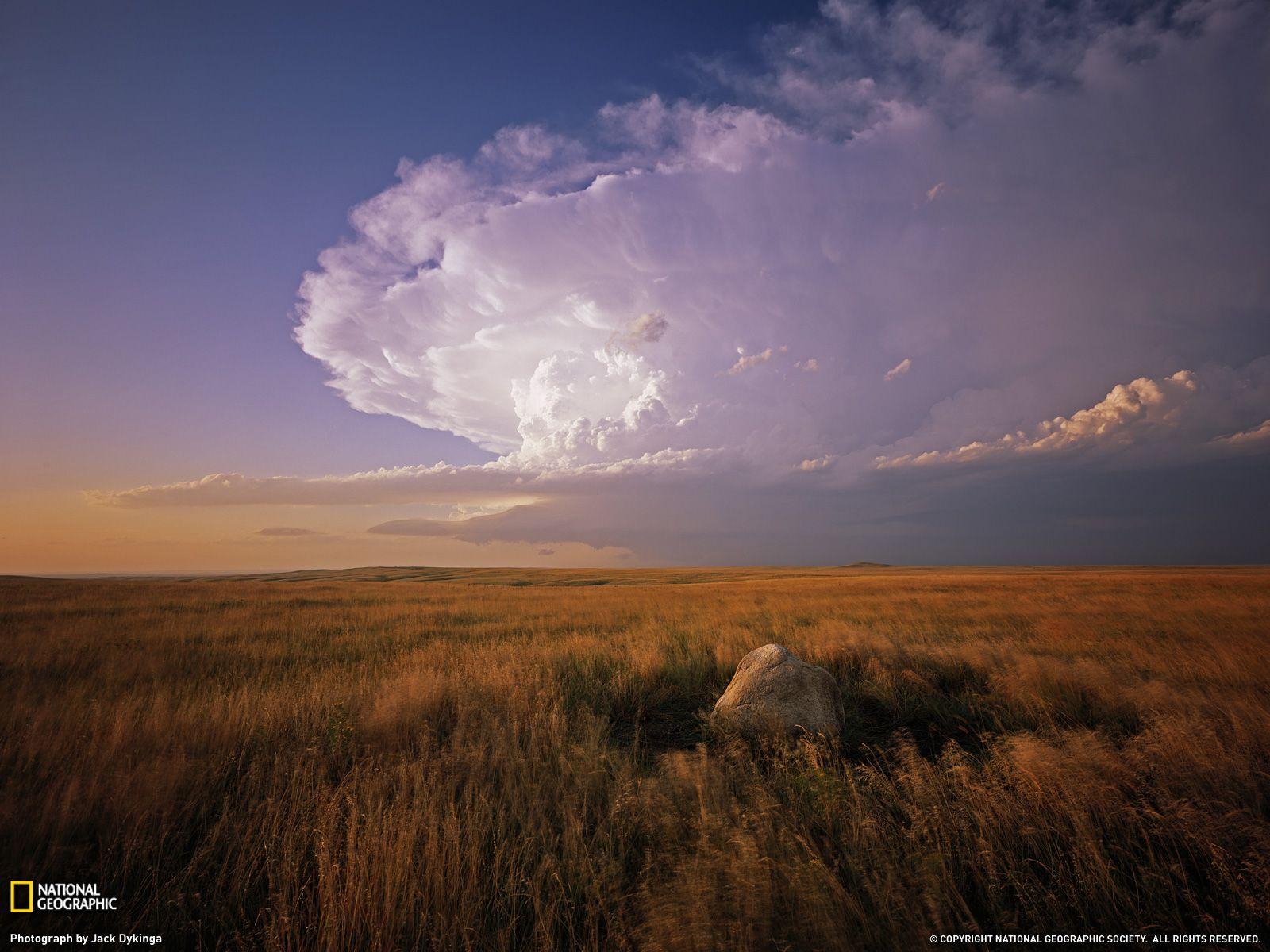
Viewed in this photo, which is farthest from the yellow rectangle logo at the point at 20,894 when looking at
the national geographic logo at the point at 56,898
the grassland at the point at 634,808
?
the grassland at the point at 634,808

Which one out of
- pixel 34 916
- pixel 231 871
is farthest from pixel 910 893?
pixel 34 916

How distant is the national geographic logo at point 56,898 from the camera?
9.75ft

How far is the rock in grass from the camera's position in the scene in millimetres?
6090

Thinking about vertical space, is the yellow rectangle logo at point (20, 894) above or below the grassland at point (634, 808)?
above

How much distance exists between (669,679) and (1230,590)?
36.7 metres

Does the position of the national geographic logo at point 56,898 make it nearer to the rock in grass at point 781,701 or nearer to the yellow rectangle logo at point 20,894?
the yellow rectangle logo at point 20,894

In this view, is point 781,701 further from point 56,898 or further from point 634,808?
point 56,898

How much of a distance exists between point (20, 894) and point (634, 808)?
156 inches

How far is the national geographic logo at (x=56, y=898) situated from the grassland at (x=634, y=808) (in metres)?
0.10

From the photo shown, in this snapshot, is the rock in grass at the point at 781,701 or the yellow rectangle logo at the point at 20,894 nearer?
the yellow rectangle logo at the point at 20,894

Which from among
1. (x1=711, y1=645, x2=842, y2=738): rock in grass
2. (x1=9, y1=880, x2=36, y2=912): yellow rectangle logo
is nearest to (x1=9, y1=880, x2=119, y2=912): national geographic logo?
(x1=9, y1=880, x2=36, y2=912): yellow rectangle logo

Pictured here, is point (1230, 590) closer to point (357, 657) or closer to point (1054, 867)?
point (1054, 867)

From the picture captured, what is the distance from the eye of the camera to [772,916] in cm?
279

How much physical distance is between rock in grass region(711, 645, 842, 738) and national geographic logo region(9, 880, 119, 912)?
569cm
